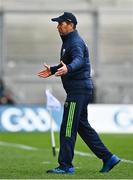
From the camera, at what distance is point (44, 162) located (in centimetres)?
1502

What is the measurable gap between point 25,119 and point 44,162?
13965 millimetres

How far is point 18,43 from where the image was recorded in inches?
1658

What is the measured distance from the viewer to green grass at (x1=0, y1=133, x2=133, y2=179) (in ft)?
38.2

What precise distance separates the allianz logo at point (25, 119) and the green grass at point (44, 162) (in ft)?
12.2

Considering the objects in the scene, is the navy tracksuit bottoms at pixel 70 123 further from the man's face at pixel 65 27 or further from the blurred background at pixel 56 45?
the blurred background at pixel 56 45

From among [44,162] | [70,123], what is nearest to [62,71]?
[70,123]

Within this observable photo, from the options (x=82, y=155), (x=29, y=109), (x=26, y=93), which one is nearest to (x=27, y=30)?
(x=26, y=93)

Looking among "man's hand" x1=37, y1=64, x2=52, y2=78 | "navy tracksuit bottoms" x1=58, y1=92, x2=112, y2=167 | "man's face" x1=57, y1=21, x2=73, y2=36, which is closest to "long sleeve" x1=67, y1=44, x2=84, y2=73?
"man's face" x1=57, y1=21, x2=73, y2=36

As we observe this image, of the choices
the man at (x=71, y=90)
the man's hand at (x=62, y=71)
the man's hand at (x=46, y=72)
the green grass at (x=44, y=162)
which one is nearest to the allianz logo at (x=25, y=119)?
the green grass at (x=44, y=162)

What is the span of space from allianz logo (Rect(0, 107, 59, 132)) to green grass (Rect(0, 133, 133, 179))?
372cm

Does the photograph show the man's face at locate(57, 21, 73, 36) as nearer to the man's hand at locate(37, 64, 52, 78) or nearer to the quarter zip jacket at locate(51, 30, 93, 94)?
the quarter zip jacket at locate(51, 30, 93, 94)

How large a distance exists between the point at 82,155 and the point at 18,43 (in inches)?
1000

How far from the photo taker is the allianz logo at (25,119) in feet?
94.3

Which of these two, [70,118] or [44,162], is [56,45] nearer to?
[44,162]
